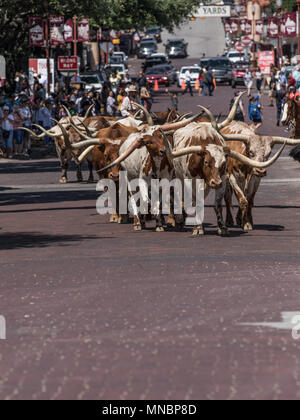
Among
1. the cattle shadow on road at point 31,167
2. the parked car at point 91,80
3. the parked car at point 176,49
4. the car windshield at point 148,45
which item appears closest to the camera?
the cattle shadow on road at point 31,167

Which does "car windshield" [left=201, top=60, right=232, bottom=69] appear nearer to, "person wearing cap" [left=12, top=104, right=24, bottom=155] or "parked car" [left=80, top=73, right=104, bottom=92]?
"parked car" [left=80, top=73, right=104, bottom=92]

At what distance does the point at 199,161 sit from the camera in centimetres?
1836

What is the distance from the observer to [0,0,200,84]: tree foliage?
147 ft

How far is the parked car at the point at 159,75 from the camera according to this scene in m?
81.6

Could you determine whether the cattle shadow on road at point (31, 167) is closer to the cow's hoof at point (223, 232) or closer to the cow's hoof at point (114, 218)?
the cow's hoof at point (114, 218)

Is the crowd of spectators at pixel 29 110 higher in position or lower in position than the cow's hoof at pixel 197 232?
lower

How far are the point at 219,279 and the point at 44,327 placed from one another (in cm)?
324

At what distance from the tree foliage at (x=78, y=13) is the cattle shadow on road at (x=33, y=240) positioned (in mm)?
23984

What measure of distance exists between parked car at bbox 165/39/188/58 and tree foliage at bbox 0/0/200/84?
152 feet

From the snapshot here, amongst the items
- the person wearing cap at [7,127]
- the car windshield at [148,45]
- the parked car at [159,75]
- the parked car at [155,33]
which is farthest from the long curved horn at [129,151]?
the parked car at [155,33]

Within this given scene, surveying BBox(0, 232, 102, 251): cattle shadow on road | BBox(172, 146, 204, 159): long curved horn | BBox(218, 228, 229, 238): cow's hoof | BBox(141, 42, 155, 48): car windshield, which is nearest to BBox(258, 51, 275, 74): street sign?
BBox(141, 42, 155, 48): car windshield

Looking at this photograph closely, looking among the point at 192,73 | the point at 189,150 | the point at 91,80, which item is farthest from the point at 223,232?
the point at 192,73

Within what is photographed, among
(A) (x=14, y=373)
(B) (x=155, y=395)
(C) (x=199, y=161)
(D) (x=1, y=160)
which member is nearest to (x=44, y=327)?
(A) (x=14, y=373)

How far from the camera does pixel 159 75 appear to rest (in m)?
82.3
